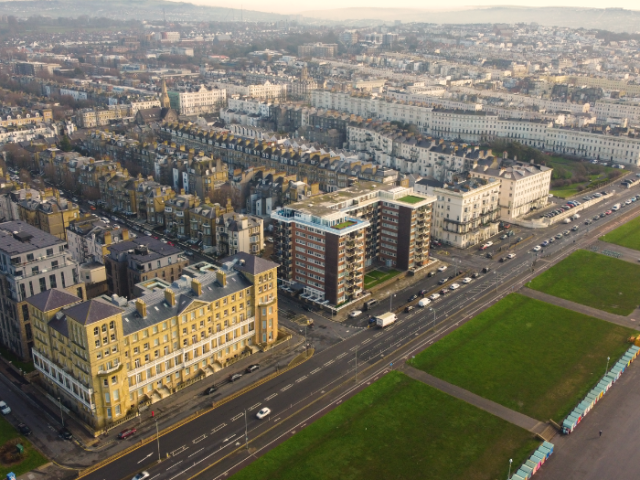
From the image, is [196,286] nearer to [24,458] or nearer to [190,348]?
[190,348]

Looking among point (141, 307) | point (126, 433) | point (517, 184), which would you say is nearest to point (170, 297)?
point (141, 307)

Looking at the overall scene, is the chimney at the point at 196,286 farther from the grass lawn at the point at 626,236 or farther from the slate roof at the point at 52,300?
the grass lawn at the point at 626,236

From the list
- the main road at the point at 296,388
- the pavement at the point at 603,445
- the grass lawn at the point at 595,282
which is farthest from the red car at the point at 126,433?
the grass lawn at the point at 595,282

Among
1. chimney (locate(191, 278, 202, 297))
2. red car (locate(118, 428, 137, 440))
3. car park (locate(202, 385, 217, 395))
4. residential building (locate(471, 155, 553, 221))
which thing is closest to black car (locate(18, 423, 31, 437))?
red car (locate(118, 428, 137, 440))

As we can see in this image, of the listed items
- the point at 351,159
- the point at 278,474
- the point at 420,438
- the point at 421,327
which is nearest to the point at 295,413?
the point at 278,474

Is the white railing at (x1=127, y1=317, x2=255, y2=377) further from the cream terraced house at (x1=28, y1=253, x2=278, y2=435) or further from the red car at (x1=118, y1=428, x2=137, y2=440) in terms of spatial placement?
the red car at (x1=118, y1=428, x2=137, y2=440)

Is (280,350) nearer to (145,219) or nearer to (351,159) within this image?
(145,219)
